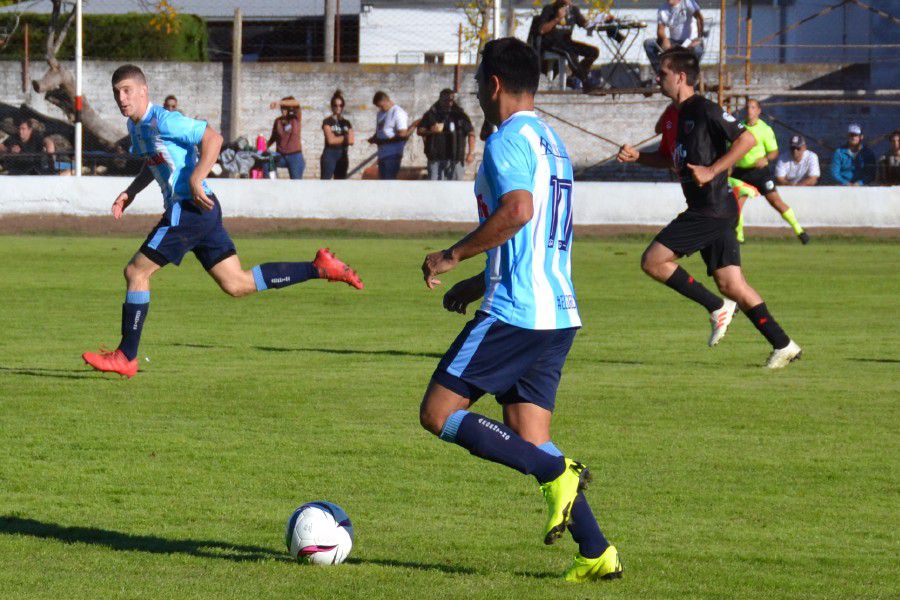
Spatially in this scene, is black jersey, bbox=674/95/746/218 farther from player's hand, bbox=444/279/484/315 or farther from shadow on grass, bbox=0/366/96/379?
player's hand, bbox=444/279/484/315

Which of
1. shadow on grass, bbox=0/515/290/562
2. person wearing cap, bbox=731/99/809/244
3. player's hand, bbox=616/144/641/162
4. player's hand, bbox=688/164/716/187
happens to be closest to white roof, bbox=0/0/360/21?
person wearing cap, bbox=731/99/809/244

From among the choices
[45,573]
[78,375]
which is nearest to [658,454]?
[45,573]

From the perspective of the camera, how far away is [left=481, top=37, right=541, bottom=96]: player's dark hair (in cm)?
501

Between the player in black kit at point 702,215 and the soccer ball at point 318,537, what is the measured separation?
5.49 metres

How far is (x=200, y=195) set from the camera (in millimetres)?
9516

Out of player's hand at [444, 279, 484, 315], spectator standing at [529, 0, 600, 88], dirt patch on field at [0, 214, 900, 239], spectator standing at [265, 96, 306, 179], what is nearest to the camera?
player's hand at [444, 279, 484, 315]

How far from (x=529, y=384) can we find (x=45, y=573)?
1.80 m

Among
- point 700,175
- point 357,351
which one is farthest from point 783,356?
point 357,351

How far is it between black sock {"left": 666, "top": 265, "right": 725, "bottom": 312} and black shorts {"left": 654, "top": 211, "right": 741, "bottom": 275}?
0.50ft

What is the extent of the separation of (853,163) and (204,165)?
61.1 feet

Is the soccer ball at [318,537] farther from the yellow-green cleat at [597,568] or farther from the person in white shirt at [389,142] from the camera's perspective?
the person in white shirt at [389,142]

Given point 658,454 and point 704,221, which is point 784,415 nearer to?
point 658,454

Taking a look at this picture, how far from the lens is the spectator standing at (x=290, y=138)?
27125 millimetres

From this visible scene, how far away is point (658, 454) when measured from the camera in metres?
7.32
